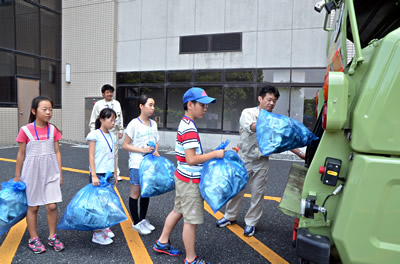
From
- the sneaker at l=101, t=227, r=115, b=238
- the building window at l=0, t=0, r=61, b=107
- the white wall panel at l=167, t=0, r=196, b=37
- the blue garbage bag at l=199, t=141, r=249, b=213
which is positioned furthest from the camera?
the building window at l=0, t=0, r=61, b=107

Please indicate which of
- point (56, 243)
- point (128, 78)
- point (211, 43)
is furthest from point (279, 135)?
point (128, 78)

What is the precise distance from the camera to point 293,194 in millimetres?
2510

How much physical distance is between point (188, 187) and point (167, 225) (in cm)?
56

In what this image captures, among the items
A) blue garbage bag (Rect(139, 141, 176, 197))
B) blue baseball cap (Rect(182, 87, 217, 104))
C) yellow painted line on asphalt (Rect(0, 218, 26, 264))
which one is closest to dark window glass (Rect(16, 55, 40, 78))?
yellow painted line on asphalt (Rect(0, 218, 26, 264))

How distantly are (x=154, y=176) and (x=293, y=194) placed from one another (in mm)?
1465

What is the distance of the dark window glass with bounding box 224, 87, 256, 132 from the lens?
32.1 ft

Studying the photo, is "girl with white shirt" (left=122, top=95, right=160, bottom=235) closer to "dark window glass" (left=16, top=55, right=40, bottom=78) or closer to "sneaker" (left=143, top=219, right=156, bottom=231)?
"sneaker" (left=143, top=219, right=156, bottom=231)

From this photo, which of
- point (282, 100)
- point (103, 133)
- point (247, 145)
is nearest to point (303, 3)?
point (282, 100)

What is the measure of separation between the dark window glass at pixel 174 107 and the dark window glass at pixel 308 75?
424 cm

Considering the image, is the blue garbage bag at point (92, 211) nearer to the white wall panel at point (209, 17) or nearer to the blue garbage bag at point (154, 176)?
the blue garbage bag at point (154, 176)

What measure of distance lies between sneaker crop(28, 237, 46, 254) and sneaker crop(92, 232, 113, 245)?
0.50m

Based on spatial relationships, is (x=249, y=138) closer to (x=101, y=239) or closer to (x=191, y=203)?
(x=191, y=203)

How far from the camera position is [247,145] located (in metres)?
3.53

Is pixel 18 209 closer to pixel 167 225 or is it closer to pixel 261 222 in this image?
pixel 167 225
